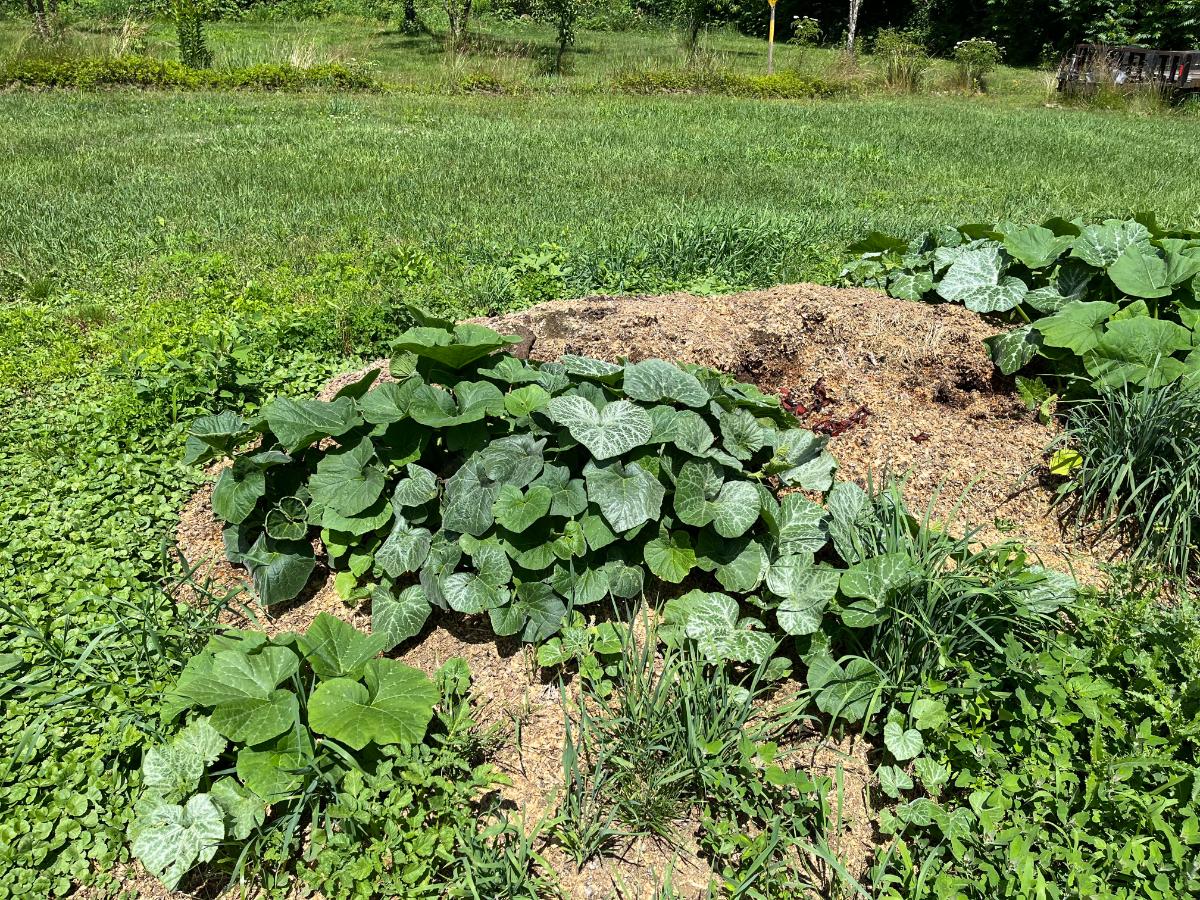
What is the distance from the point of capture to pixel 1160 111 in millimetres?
14148

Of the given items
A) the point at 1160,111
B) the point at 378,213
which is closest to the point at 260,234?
the point at 378,213

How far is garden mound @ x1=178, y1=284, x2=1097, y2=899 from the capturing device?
2.04m

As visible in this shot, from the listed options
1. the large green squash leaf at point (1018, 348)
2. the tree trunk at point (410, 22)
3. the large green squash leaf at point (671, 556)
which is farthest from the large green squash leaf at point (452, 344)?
the tree trunk at point (410, 22)

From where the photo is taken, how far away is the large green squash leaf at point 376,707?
1870mm

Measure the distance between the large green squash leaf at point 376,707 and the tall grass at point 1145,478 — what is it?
212cm

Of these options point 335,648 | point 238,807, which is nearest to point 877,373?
point 335,648

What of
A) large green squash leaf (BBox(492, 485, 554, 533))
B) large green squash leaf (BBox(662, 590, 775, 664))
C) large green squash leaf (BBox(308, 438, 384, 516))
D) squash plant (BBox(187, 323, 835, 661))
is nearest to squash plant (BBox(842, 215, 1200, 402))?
squash plant (BBox(187, 323, 835, 661))

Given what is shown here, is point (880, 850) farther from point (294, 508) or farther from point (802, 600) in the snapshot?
point (294, 508)

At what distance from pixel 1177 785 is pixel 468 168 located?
7.46m

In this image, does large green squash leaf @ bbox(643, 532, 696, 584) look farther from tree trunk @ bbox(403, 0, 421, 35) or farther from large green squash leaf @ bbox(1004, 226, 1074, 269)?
tree trunk @ bbox(403, 0, 421, 35)

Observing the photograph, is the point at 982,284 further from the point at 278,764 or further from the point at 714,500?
the point at 278,764

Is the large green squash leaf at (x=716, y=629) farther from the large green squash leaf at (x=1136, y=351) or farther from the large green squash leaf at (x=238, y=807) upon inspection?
the large green squash leaf at (x=1136, y=351)

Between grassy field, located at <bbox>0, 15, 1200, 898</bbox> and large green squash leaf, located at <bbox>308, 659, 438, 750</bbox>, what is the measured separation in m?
0.51

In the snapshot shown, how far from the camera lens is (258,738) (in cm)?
187
